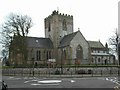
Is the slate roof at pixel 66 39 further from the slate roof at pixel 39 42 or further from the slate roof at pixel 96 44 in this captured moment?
the slate roof at pixel 96 44

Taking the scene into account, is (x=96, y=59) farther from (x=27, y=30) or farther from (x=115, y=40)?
(x=27, y=30)

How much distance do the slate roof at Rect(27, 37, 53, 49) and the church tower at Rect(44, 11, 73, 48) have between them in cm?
170

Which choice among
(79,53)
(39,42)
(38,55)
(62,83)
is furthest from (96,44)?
(62,83)

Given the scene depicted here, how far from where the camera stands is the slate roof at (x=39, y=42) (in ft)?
245

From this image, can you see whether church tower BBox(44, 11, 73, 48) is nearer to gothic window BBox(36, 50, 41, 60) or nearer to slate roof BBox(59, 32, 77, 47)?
slate roof BBox(59, 32, 77, 47)

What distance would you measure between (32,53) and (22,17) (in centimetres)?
1585

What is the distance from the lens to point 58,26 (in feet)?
258

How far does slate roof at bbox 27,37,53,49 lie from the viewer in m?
74.7

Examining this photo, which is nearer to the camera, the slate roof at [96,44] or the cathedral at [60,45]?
the cathedral at [60,45]

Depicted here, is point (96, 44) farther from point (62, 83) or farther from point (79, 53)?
point (62, 83)

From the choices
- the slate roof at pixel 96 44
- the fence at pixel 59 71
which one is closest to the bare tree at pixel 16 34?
the fence at pixel 59 71

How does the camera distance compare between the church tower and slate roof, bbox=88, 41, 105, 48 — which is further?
slate roof, bbox=88, 41, 105, 48

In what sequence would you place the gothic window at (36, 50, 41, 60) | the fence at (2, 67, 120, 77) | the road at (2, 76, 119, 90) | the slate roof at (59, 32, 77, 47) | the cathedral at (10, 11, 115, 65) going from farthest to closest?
1. the gothic window at (36, 50, 41, 60)
2. the slate roof at (59, 32, 77, 47)
3. the cathedral at (10, 11, 115, 65)
4. the fence at (2, 67, 120, 77)
5. the road at (2, 76, 119, 90)

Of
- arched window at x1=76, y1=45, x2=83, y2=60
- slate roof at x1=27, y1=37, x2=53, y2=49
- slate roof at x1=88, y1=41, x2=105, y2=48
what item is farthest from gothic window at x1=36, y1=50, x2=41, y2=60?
slate roof at x1=88, y1=41, x2=105, y2=48
